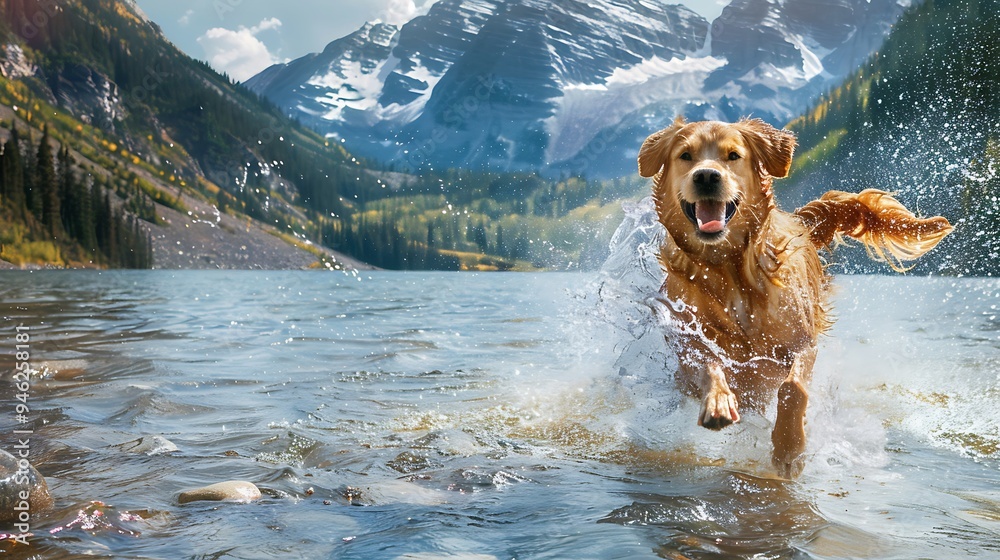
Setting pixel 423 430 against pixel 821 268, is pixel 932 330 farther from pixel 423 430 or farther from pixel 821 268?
pixel 423 430

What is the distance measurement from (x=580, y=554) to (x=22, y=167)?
15051cm

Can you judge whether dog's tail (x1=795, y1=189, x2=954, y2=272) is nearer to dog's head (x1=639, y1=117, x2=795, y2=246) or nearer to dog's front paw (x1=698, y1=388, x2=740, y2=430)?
dog's head (x1=639, y1=117, x2=795, y2=246)

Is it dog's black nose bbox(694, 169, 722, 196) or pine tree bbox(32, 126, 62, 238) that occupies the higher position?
pine tree bbox(32, 126, 62, 238)

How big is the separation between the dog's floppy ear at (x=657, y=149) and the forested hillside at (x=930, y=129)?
114 ft

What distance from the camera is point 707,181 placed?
525 centimetres

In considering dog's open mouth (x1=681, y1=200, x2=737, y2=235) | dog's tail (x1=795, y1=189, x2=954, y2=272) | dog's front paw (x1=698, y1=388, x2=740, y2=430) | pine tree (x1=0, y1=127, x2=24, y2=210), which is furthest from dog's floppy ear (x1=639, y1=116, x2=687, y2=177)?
pine tree (x1=0, y1=127, x2=24, y2=210)

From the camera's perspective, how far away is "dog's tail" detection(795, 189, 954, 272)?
7.75m

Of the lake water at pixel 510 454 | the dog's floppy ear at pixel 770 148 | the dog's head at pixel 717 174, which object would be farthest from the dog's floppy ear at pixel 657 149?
the lake water at pixel 510 454

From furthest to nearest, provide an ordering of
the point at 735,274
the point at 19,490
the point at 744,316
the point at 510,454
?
the point at 510,454
the point at 744,316
the point at 735,274
the point at 19,490

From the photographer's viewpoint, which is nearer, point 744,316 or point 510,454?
point 744,316

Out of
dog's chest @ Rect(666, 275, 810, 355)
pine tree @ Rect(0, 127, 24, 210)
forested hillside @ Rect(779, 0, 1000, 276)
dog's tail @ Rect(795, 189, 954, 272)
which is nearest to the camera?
dog's chest @ Rect(666, 275, 810, 355)

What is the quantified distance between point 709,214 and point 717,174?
1.17 feet

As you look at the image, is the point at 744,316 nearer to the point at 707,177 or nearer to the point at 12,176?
the point at 707,177

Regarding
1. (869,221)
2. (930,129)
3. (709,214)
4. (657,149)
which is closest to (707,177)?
(709,214)
